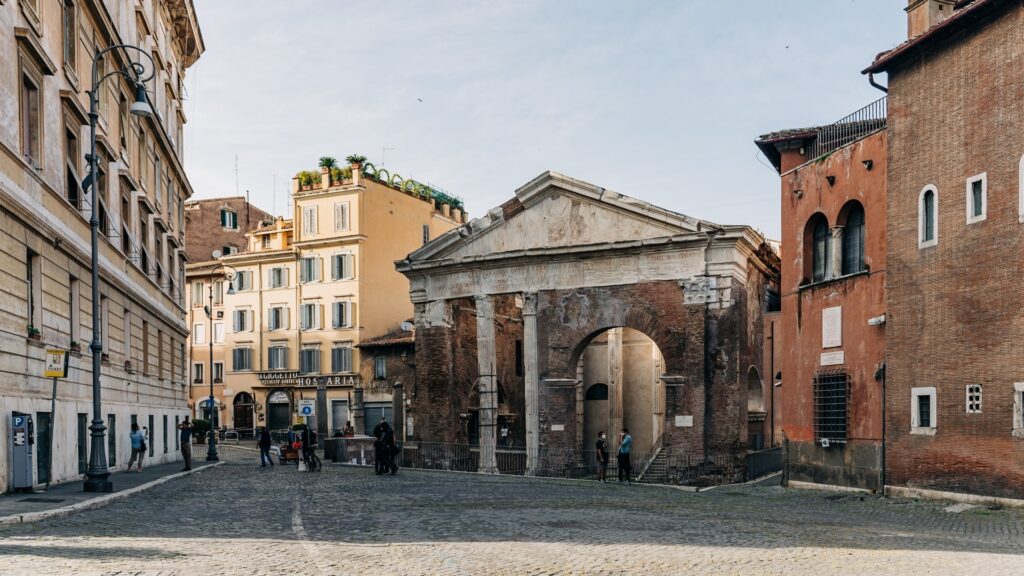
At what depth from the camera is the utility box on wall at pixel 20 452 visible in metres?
19.0

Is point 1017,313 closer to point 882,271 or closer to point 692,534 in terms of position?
point 882,271

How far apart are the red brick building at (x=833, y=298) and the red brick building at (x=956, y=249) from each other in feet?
2.85

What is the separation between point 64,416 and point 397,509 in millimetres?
9146

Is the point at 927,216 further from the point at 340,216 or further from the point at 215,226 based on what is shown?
the point at 215,226

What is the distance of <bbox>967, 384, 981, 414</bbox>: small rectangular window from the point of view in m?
20.9

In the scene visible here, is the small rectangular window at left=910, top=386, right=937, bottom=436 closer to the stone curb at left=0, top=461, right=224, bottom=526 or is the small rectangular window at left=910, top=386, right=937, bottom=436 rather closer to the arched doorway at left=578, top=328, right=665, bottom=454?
the stone curb at left=0, top=461, right=224, bottom=526

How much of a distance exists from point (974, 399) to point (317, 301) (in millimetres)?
43044

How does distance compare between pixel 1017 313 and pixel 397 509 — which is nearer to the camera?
pixel 397 509

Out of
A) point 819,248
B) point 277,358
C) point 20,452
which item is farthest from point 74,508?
point 277,358

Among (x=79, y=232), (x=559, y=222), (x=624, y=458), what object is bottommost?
(x=624, y=458)

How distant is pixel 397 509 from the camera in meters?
18.7

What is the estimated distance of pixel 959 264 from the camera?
70.6 feet

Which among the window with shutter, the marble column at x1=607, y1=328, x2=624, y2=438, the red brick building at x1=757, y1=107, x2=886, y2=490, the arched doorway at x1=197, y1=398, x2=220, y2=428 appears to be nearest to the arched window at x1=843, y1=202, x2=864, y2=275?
the red brick building at x1=757, y1=107, x2=886, y2=490

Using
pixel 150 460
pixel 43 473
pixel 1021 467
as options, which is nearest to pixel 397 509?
pixel 43 473
